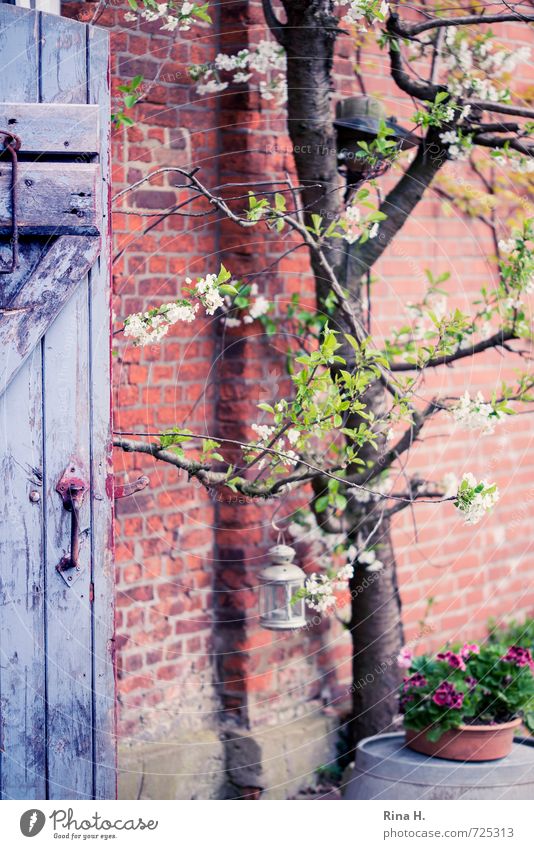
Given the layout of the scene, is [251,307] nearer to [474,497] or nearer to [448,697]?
[474,497]

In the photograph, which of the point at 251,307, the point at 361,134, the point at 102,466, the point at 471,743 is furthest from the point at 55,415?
the point at 471,743

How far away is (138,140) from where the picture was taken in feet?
10.2

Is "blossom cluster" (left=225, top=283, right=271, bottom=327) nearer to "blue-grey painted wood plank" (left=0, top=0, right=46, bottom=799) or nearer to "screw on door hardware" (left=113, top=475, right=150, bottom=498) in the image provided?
"screw on door hardware" (left=113, top=475, right=150, bottom=498)

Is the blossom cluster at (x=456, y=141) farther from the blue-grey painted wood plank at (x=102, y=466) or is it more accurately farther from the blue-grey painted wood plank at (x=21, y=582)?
the blue-grey painted wood plank at (x=21, y=582)

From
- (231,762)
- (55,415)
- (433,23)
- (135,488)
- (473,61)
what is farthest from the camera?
(473,61)

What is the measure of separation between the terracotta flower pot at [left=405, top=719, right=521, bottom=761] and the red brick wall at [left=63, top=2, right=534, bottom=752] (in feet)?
2.29

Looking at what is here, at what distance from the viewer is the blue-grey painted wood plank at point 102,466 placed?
2355 mm

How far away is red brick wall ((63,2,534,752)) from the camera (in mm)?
3113

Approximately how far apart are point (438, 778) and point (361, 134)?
6.06ft

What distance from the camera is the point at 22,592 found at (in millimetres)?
2346

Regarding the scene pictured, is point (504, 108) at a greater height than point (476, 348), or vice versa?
point (504, 108)

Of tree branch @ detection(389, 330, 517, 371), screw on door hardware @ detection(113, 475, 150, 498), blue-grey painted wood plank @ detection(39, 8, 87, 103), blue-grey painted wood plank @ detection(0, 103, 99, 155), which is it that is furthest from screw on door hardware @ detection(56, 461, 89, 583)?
tree branch @ detection(389, 330, 517, 371)

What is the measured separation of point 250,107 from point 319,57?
1.01 ft

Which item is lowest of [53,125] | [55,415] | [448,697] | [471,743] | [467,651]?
[471,743]
